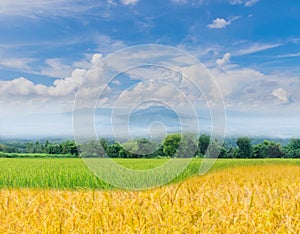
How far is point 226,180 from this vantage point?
16.0ft

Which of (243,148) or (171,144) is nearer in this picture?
(171,144)

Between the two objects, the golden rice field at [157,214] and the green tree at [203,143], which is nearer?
the golden rice field at [157,214]

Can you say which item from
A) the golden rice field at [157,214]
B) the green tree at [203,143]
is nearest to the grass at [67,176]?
the green tree at [203,143]

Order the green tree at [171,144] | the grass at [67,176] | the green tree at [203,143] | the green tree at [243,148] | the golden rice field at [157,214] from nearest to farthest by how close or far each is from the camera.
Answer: the golden rice field at [157,214]
the green tree at [171,144]
the grass at [67,176]
the green tree at [203,143]
the green tree at [243,148]

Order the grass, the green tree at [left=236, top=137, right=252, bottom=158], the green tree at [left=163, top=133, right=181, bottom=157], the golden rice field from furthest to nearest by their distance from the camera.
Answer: the green tree at [left=236, top=137, right=252, bottom=158]
the grass
the green tree at [left=163, top=133, right=181, bottom=157]
the golden rice field

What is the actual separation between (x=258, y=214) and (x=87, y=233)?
1.16 metres

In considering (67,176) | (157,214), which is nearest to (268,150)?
(67,176)

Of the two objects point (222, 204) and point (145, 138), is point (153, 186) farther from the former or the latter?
point (222, 204)

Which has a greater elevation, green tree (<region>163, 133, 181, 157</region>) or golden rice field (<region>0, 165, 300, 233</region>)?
green tree (<region>163, 133, 181, 157</region>)

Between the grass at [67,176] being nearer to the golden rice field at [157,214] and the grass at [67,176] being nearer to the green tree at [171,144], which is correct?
the green tree at [171,144]

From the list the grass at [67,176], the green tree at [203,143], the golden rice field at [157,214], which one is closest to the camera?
the golden rice field at [157,214]

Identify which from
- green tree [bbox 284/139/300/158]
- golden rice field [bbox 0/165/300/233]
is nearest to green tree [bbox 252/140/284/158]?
green tree [bbox 284/139/300/158]

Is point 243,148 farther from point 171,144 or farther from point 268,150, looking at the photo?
point 171,144

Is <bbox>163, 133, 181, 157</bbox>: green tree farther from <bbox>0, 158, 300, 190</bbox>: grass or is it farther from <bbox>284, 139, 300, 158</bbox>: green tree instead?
<bbox>284, 139, 300, 158</bbox>: green tree
